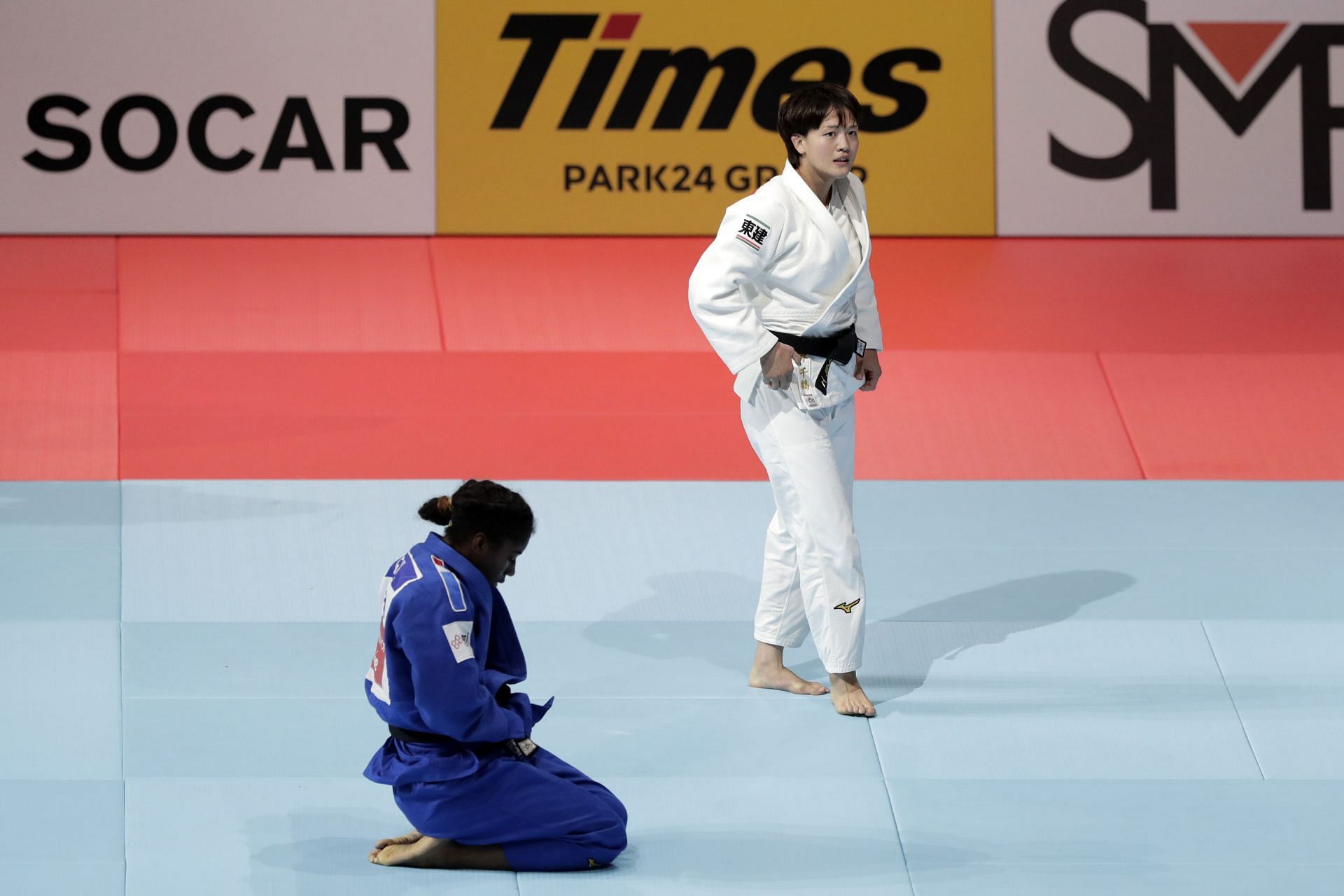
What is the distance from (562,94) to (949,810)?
256 inches

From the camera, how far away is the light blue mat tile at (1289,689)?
187 inches

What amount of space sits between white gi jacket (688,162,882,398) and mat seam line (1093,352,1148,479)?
2689mm

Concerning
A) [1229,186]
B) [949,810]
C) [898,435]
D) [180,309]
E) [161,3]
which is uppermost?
[161,3]

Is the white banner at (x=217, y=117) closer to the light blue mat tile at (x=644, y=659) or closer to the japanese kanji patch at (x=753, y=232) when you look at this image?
the light blue mat tile at (x=644, y=659)

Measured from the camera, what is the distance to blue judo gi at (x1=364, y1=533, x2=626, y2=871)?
3754 mm

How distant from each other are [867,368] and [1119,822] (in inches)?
57.8

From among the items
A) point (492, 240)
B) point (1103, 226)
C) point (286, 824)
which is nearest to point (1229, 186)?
point (1103, 226)

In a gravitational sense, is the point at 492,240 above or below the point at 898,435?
above

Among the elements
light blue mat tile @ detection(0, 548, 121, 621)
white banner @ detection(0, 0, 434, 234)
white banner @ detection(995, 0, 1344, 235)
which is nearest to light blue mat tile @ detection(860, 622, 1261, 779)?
light blue mat tile @ detection(0, 548, 121, 621)

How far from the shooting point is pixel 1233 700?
512 cm

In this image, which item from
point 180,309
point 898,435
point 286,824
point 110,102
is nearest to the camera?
point 286,824

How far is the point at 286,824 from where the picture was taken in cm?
423

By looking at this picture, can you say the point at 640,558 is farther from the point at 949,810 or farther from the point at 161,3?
the point at 161,3

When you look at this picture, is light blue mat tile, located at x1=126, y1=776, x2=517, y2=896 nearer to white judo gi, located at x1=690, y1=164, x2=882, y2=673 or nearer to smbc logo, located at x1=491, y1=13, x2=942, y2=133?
white judo gi, located at x1=690, y1=164, x2=882, y2=673
